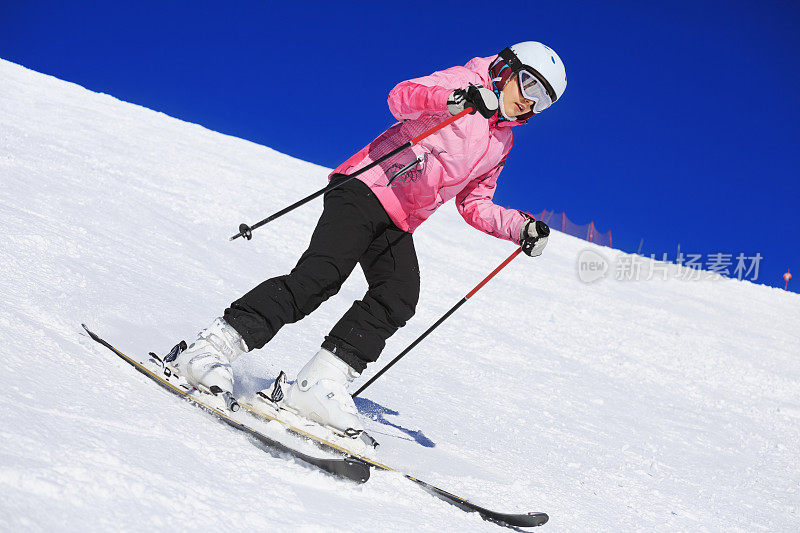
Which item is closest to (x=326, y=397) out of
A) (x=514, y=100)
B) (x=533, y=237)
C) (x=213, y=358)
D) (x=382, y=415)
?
(x=213, y=358)

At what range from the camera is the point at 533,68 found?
2918 millimetres

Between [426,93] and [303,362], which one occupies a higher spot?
[426,93]

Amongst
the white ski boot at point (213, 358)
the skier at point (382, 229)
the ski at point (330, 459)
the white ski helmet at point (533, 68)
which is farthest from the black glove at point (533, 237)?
the white ski boot at point (213, 358)

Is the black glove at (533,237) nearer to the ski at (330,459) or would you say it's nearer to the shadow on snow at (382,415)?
the shadow on snow at (382,415)

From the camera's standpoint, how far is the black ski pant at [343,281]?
2.60 meters

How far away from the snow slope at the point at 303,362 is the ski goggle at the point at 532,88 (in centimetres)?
175

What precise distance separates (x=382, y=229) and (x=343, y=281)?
0.35m

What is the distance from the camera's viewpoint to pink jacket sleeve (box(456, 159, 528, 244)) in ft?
10.8

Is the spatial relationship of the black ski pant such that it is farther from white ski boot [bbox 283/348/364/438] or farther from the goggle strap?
the goggle strap

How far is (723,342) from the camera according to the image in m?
9.61

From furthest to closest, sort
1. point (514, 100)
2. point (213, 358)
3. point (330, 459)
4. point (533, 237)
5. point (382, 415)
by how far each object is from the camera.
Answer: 1. point (382, 415)
2. point (533, 237)
3. point (514, 100)
4. point (213, 358)
5. point (330, 459)

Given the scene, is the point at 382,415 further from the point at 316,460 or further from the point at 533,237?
the point at 316,460

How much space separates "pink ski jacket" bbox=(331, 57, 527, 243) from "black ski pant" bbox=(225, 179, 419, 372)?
4.1 inches

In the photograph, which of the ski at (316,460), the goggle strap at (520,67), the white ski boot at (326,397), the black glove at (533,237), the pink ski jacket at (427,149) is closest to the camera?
the ski at (316,460)
